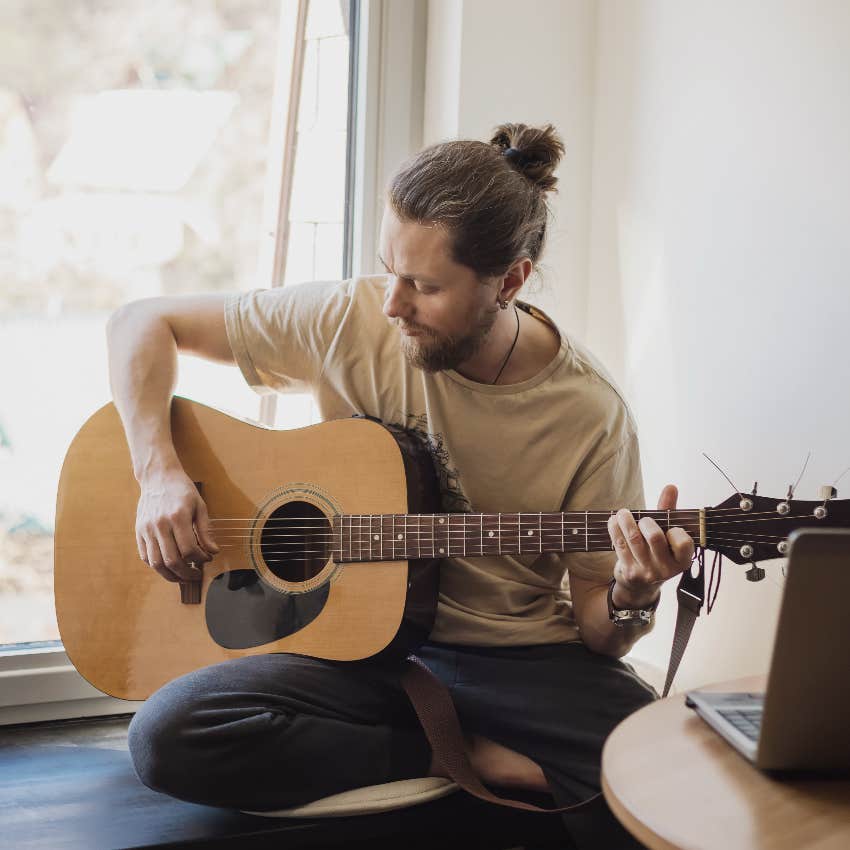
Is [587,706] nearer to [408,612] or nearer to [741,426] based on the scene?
[408,612]

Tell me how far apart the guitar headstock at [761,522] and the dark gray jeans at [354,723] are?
36 cm

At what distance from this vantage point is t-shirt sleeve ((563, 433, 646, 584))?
56.9 inches

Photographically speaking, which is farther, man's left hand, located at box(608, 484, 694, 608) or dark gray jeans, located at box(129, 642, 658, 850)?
dark gray jeans, located at box(129, 642, 658, 850)

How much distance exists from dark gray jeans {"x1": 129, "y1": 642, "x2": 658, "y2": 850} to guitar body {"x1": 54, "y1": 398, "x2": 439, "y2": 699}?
0.07 metres

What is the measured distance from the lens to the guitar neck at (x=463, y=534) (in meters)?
1.26

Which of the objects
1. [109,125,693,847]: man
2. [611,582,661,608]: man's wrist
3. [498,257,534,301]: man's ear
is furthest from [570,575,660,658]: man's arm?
[498,257,534,301]: man's ear

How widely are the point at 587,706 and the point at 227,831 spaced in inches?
21.2

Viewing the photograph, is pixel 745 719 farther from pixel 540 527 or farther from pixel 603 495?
pixel 603 495

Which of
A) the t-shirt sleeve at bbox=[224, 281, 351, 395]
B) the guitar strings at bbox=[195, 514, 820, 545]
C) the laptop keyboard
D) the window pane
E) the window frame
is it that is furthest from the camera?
the window frame

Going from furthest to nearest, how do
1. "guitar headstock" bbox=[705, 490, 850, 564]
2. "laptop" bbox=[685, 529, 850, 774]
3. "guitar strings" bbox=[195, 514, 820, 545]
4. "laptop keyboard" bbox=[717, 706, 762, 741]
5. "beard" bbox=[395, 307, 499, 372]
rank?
1. "beard" bbox=[395, 307, 499, 372]
2. "guitar strings" bbox=[195, 514, 820, 545]
3. "guitar headstock" bbox=[705, 490, 850, 564]
4. "laptop keyboard" bbox=[717, 706, 762, 741]
5. "laptop" bbox=[685, 529, 850, 774]

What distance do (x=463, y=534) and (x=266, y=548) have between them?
0.97ft

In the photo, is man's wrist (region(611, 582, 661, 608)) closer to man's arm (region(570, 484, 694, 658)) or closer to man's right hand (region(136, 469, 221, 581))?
man's arm (region(570, 484, 694, 658))

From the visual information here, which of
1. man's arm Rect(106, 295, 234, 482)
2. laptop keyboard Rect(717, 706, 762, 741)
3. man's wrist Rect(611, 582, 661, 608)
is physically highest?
man's arm Rect(106, 295, 234, 482)

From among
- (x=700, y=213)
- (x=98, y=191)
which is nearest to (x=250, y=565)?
(x=98, y=191)
